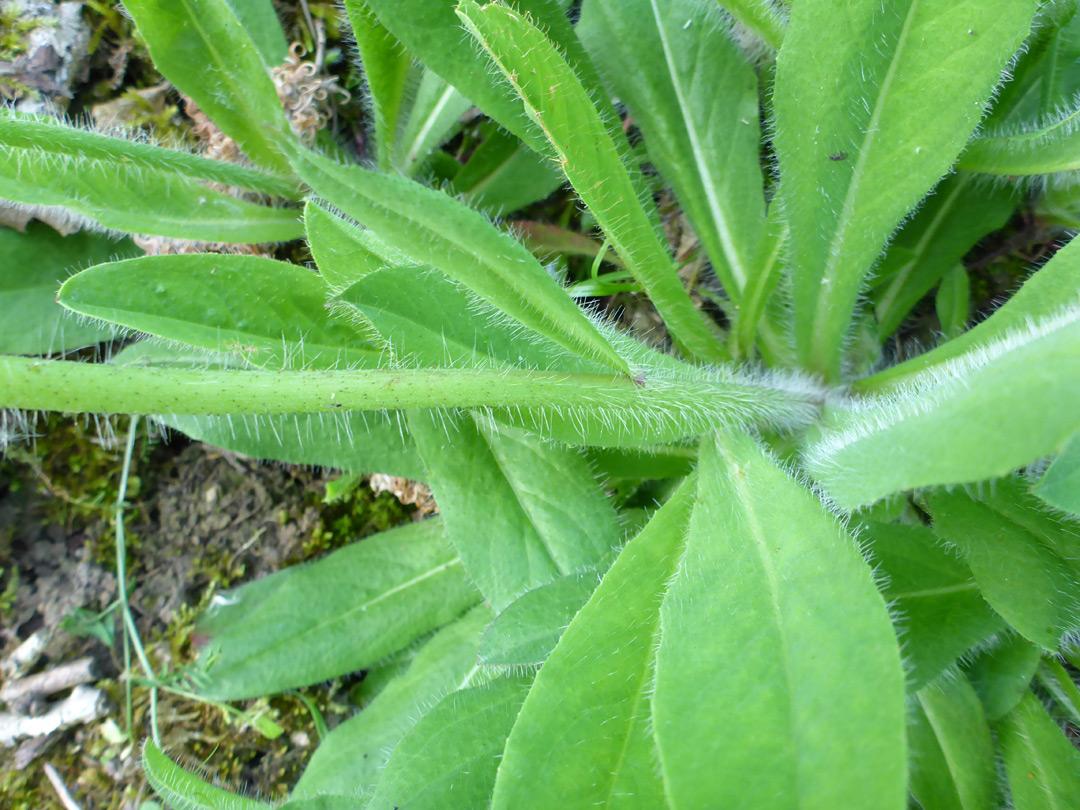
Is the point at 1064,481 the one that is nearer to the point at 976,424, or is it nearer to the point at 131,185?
the point at 976,424

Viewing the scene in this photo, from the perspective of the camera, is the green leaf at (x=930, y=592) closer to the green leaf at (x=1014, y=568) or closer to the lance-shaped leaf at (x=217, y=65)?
the green leaf at (x=1014, y=568)

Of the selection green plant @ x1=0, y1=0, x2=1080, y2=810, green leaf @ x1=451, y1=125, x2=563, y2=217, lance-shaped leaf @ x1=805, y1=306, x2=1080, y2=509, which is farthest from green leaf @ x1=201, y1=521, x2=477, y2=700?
lance-shaped leaf @ x1=805, y1=306, x2=1080, y2=509

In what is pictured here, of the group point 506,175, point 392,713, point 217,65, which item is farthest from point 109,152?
point 392,713

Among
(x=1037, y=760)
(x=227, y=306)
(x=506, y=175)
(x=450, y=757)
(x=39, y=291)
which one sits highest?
(x=506, y=175)

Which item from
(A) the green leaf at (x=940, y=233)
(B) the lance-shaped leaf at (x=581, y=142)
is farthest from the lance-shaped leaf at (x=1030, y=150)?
(B) the lance-shaped leaf at (x=581, y=142)

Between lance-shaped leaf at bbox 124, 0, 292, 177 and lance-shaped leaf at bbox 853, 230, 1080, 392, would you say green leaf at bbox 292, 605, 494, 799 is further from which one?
lance-shaped leaf at bbox 124, 0, 292, 177
